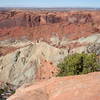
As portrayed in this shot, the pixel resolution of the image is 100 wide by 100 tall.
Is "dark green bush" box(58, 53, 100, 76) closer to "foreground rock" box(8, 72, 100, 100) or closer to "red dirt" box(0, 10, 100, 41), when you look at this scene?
"foreground rock" box(8, 72, 100, 100)

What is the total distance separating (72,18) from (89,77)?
→ 340ft

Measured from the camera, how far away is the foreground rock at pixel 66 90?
994cm

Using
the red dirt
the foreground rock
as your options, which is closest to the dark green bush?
the foreground rock

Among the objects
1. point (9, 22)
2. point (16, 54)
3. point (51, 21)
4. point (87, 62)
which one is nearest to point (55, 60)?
point (16, 54)

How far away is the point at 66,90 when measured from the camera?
10570 millimetres

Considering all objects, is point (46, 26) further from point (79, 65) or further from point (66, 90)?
point (66, 90)

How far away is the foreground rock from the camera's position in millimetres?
9938

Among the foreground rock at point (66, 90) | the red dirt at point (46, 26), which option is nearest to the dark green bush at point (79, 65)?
the foreground rock at point (66, 90)

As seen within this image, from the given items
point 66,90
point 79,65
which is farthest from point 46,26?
point 66,90

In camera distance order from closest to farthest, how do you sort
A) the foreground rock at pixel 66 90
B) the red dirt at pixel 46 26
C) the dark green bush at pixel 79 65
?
the foreground rock at pixel 66 90, the dark green bush at pixel 79 65, the red dirt at pixel 46 26

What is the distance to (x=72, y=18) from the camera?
11494cm

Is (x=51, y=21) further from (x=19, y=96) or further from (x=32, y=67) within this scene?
(x=19, y=96)

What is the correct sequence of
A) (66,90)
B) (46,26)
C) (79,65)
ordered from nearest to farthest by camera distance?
1. (66,90)
2. (79,65)
3. (46,26)

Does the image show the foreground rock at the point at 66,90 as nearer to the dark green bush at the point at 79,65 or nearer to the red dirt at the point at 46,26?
the dark green bush at the point at 79,65
